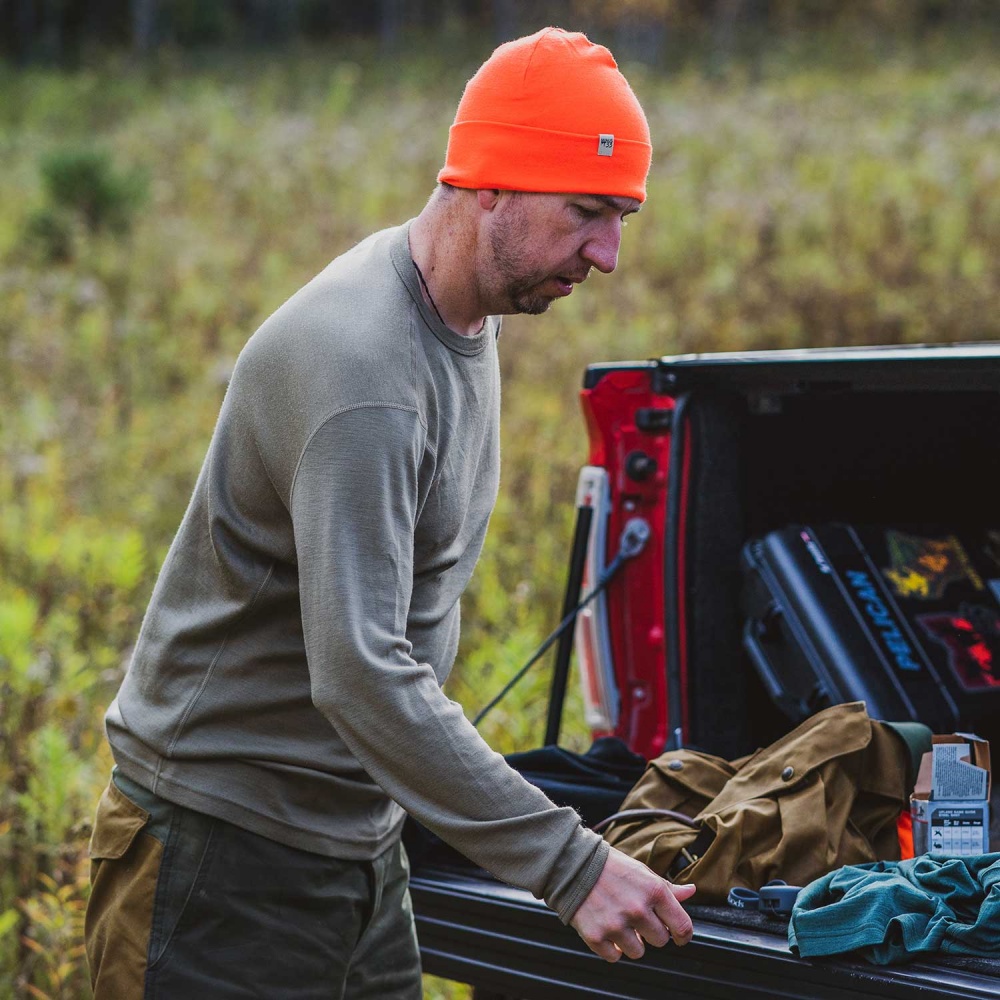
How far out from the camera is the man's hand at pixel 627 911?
199cm

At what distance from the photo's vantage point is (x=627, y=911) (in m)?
1.99

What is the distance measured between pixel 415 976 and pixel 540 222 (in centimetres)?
153

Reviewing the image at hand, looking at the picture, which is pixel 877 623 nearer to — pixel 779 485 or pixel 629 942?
pixel 779 485

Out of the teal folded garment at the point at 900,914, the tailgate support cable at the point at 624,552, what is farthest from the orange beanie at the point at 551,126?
the tailgate support cable at the point at 624,552

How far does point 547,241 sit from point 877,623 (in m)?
1.80

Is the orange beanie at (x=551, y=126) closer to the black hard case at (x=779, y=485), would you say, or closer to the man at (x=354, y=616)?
the man at (x=354, y=616)

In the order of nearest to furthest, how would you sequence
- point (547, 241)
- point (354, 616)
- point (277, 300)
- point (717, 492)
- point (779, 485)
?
point (354, 616) < point (547, 241) < point (717, 492) < point (779, 485) < point (277, 300)

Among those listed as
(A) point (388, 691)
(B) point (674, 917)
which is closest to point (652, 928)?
(B) point (674, 917)

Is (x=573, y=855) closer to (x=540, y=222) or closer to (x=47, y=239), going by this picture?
(x=540, y=222)

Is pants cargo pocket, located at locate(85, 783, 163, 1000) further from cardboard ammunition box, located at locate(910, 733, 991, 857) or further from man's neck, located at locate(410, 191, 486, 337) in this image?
cardboard ammunition box, located at locate(910, 733, 991, 857)

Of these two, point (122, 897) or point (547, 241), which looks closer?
point (547, 241)

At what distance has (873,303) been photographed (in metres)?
12.1

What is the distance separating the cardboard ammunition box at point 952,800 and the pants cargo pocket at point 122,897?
1490 mm

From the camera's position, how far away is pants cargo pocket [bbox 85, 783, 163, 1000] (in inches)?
93.7
